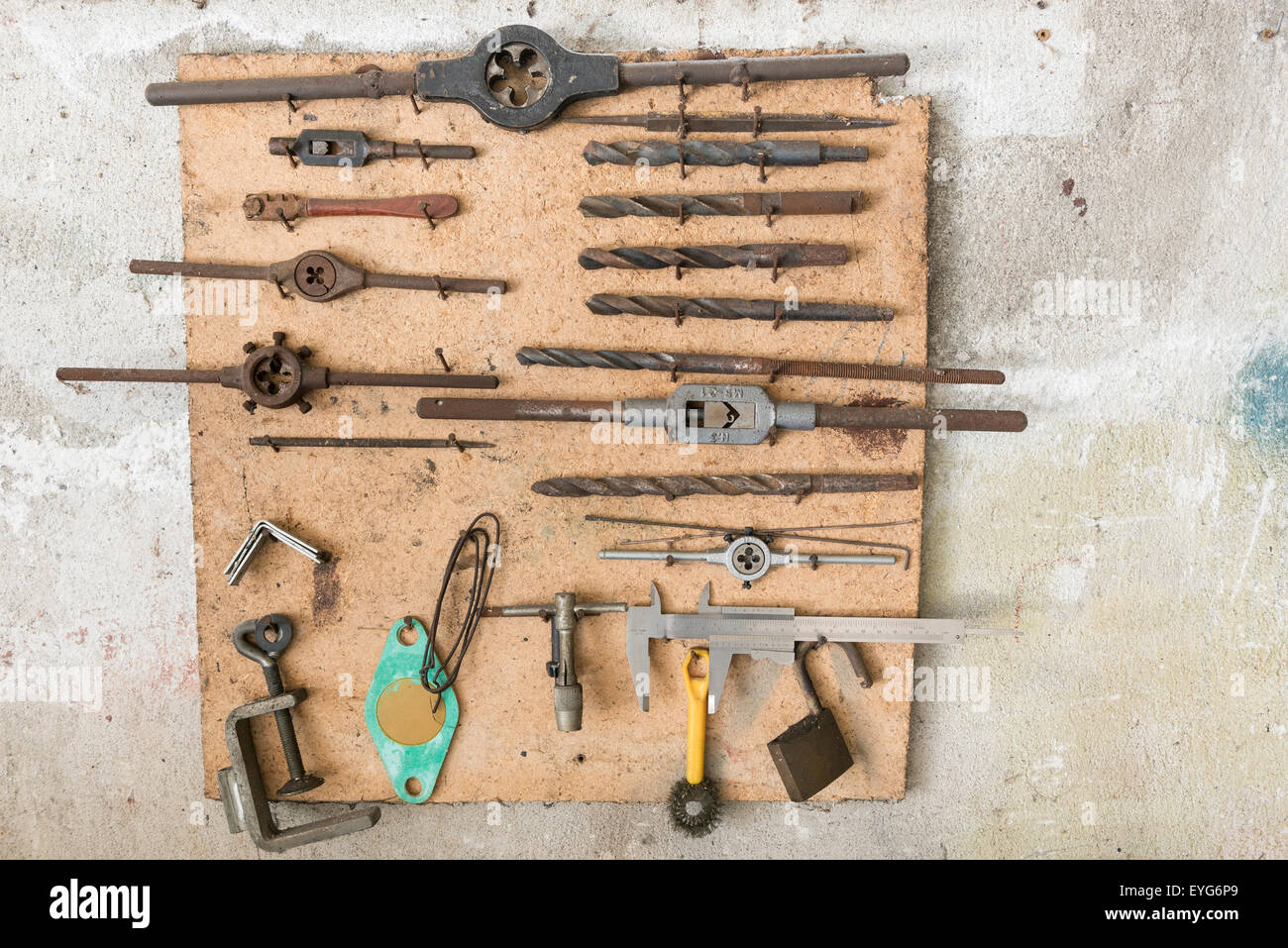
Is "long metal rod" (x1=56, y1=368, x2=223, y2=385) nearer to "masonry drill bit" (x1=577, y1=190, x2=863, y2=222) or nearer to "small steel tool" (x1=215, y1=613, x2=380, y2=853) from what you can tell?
"small steel tool" (x1=215, y1=613, x2=380, y2=853)

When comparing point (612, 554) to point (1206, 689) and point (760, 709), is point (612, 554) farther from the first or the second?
point (1206, 689)

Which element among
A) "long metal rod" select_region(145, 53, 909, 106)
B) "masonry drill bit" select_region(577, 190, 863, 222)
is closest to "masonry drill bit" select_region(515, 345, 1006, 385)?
"masonry drill bit" select_region(577, 190, 863, 222)

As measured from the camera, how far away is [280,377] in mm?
2256

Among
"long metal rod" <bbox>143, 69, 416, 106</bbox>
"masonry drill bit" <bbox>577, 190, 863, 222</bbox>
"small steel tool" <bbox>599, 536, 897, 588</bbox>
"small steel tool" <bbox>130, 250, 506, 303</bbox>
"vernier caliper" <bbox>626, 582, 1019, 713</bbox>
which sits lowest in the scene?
"vernier caliper" <bbox>626, 582, 1019, 713</bbox>

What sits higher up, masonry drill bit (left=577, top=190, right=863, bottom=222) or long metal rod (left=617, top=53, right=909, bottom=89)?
long metal rod (left=617, top=53, right=909, bottom=89)

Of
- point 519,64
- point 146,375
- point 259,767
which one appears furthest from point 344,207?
point 259,767

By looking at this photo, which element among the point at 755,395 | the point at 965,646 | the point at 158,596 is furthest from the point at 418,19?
the point at 965,646

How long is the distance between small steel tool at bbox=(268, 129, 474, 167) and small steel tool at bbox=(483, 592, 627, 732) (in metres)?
1.38

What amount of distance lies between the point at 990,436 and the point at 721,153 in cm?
123

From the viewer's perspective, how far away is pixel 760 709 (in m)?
2.32

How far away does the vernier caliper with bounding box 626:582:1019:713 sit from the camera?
2240 millimetres

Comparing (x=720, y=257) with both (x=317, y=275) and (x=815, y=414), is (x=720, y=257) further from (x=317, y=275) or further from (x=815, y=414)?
(x=317, y=275)

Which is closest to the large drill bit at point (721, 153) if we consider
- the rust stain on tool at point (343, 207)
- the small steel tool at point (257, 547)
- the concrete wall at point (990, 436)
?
the concrete wall at point (990, 436)

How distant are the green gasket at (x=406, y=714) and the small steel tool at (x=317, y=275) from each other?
1035 mm
